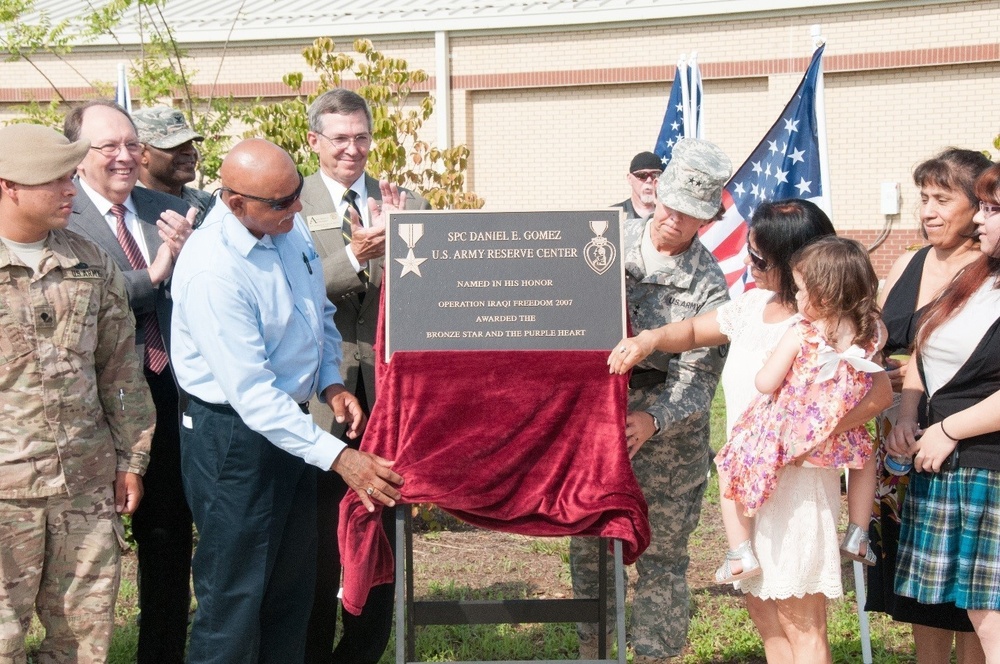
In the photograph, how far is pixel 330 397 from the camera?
3.71 m

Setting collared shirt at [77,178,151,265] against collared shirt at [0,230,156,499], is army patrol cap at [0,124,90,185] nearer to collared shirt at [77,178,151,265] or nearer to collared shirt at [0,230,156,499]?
collared shirt at [0,230,156,499]

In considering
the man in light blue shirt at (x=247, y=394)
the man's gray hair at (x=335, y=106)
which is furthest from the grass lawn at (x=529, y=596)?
the man's gray hair at (x=335, y=106)

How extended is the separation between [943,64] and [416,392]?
44.7ft

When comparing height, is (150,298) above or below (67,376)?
above

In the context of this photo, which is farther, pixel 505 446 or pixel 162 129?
pixel 162 129

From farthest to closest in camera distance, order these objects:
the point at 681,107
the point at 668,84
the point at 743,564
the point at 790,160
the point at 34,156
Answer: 1. the point at 668,84
2. the point at 681,107
3. the point at 790,160
4. the point at 743,564
5. the point at 34,156

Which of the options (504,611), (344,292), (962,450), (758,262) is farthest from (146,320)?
(962,450)

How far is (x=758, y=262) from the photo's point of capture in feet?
11.6

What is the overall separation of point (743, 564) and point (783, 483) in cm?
30

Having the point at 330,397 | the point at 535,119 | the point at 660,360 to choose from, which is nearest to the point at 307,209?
the point at 330,397

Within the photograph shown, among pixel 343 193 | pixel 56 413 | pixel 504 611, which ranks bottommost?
pixel 504 611

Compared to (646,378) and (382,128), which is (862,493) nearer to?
(646,378)

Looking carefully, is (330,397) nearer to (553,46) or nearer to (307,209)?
(307,209)

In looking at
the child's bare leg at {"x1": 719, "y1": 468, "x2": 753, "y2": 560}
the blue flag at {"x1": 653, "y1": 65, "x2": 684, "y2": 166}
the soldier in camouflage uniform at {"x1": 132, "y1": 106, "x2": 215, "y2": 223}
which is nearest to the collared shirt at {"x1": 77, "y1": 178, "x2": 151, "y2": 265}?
the soldier in camouflage uniform at {"x1": 132, "y1": 106, "x2": 215, "y2": 223}
